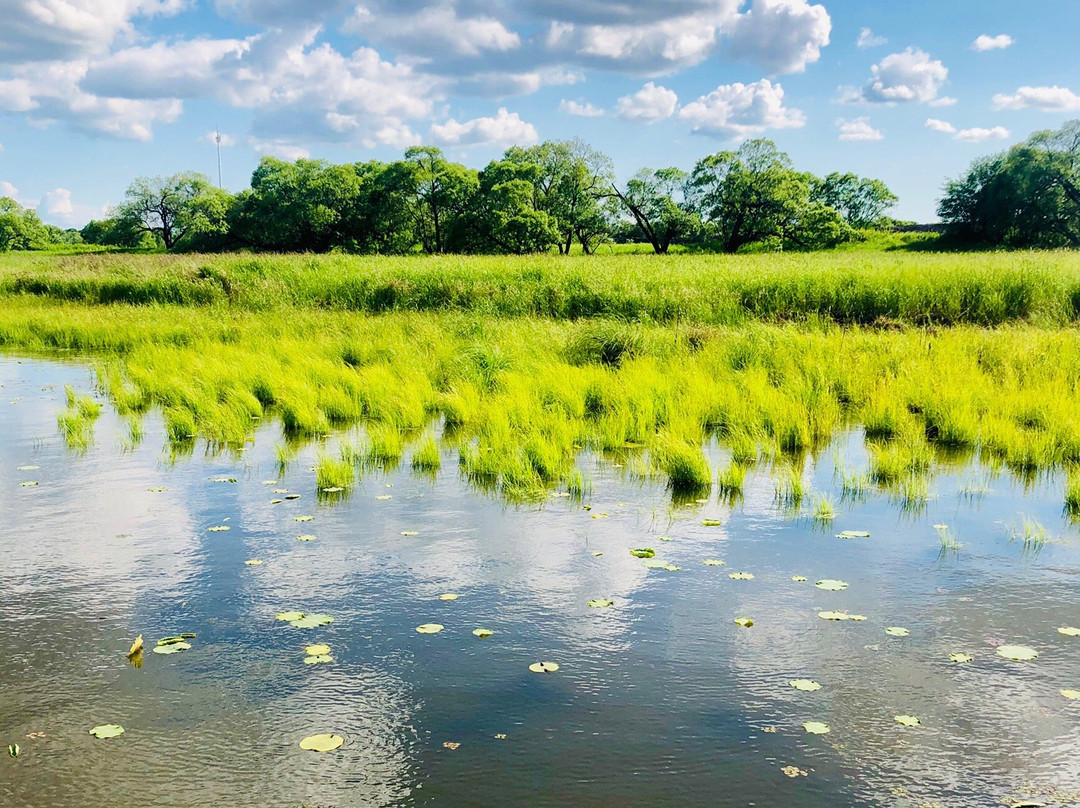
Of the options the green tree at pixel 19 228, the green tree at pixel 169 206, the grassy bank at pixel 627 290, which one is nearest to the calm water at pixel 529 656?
the grassy bank at pixel 627 290

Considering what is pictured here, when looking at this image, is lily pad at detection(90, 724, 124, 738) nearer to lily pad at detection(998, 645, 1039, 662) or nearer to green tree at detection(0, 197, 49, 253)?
lily pad at detection(998, 645, 1039, 662)

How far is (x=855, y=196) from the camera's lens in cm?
9325

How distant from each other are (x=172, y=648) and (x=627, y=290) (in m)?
17.2

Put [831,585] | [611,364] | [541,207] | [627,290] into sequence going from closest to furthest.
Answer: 1. [831,585]
2. [611,364]
3. [627,290]
4. [541,207]

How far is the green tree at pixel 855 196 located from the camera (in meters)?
92.2

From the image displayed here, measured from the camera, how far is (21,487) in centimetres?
770

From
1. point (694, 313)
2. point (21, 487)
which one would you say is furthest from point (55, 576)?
point (694, 313)

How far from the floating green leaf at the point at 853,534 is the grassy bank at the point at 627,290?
39.2 feet

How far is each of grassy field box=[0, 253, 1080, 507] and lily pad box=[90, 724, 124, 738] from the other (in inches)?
163

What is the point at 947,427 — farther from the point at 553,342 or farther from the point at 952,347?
the point at 553,342

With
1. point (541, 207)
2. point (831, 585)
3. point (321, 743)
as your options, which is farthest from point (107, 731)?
point (541, 207)

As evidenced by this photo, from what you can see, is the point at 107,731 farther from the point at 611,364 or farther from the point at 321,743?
the point at 611,364

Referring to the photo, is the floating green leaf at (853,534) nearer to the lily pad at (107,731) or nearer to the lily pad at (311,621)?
the lily pad at (311,621)

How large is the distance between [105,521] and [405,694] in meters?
3.98
